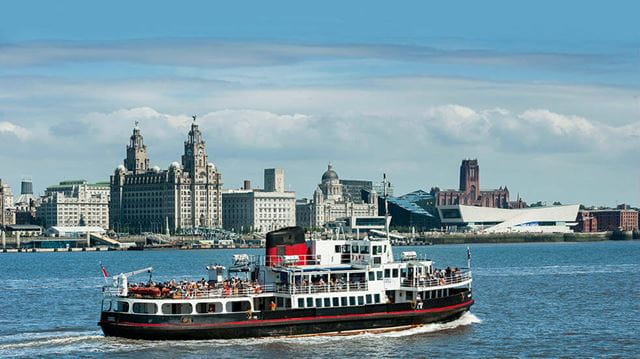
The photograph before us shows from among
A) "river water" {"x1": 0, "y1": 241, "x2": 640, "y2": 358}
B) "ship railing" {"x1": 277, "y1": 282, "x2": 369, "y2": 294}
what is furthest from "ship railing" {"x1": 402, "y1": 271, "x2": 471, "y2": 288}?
"ship railing" {"x1": 277, "y1": 282, "x2": 369, "y2": 294}

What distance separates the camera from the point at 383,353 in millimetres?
62156

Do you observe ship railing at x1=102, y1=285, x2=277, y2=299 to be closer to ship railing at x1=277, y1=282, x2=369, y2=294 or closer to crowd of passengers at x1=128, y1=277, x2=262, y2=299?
crowd of passengers at x1=128, y1=277, x2=262, y2=299

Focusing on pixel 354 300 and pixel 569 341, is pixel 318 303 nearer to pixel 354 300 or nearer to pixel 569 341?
pixel 354 300

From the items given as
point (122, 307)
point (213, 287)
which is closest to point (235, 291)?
point (213, 287)

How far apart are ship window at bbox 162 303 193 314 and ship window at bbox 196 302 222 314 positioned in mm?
423

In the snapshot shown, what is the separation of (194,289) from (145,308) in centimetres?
263

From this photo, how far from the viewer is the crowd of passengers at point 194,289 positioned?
64.4 m

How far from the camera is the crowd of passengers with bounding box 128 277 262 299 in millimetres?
64438

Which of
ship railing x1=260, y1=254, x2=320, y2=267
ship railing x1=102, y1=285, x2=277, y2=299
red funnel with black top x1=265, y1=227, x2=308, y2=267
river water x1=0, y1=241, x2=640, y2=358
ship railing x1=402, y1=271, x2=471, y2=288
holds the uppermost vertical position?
red funnel with black top x1=265, y1=227, x2=308, y2=267

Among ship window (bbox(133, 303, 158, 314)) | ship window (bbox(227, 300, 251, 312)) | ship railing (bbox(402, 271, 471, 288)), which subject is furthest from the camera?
ship railing (bbox(402, 271, 471, 288))

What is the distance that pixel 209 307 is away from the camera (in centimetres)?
6500

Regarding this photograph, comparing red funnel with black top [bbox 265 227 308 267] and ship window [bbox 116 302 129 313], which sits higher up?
red funnel with black top [bbox 265 227 308 267]

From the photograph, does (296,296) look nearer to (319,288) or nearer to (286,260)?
(319,288)

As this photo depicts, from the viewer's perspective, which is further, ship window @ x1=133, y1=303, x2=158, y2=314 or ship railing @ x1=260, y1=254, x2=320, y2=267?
ship railing @ x1=260, y1=254, x2=320, y2=267
